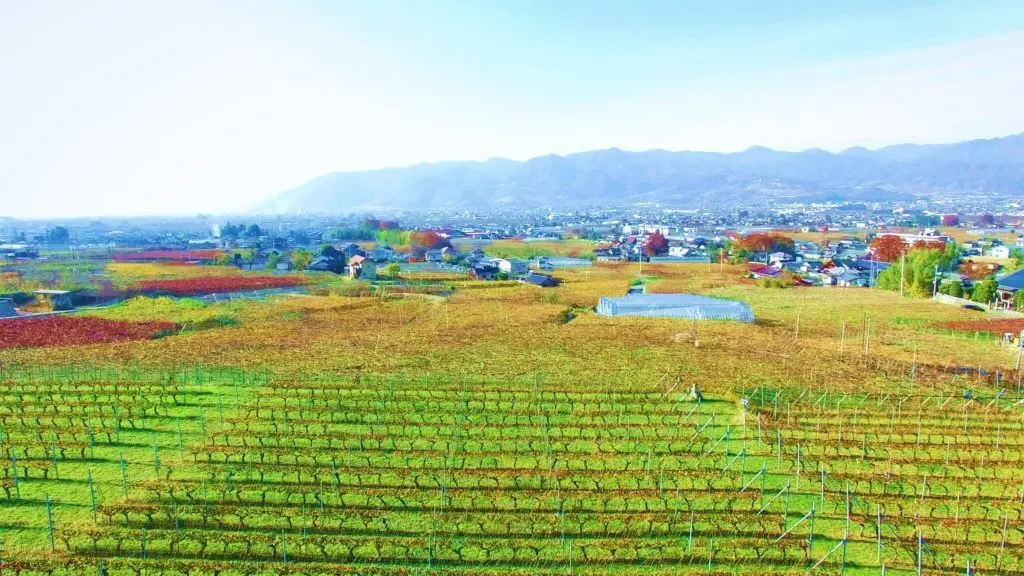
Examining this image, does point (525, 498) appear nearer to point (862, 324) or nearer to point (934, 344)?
point (934, 344)

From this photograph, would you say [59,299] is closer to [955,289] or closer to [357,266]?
[357,266]

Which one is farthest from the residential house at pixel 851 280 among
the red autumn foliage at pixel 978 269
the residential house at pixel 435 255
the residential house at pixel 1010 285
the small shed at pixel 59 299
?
the small shed at pixel 59 299

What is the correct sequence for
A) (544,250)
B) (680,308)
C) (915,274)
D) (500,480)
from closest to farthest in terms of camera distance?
1. (500,480)
2. (680,308)
3. (915,274)
4. (544,250)

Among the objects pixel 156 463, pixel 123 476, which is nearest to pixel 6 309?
pixel 156 463

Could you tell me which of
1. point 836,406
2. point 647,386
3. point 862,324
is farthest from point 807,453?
point 862,324

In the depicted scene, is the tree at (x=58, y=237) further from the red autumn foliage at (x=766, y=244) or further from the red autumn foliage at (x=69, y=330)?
the red autumn foliage at (x=766, y=244)

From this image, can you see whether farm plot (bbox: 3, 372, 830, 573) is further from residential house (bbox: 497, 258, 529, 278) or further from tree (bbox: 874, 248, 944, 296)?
residential house (bbox: 497, 258, 529, 278)

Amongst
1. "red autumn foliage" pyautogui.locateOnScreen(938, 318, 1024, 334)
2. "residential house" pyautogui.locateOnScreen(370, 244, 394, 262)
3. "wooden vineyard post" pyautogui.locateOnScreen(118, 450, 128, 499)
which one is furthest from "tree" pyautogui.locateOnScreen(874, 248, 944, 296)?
"residential house" pyautogui.locateOnScreen(370, 244, 394, 262)
